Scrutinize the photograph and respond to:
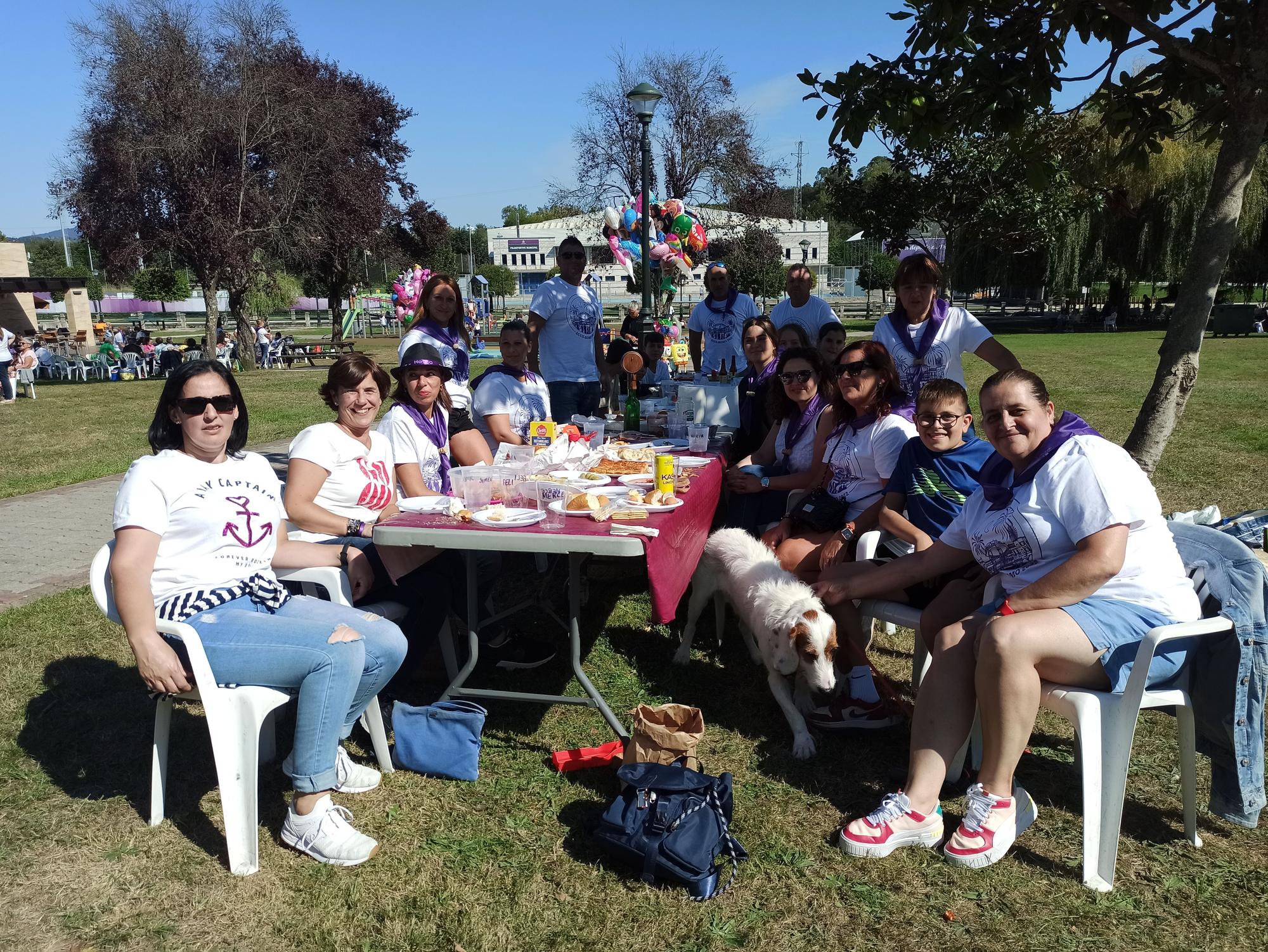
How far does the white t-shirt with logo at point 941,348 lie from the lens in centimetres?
477

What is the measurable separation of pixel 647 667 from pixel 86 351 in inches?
992

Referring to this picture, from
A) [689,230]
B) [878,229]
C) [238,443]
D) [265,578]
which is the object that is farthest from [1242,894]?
[878,229]

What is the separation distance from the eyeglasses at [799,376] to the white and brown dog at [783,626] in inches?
43.6

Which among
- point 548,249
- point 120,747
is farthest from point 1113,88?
point 548,249

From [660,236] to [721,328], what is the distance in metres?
8.60

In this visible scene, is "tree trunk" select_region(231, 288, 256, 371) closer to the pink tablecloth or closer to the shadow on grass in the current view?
the shadow on grass

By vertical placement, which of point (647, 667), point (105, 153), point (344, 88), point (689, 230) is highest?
point (344, 88)

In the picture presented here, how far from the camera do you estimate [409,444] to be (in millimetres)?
3926

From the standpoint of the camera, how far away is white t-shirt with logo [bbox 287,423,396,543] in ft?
11.5

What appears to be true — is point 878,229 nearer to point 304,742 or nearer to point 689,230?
point 689,230

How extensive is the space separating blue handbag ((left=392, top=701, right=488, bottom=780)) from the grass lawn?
0.19ft

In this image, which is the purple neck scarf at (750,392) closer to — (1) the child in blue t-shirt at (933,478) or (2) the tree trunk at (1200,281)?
(1) the child in blue t-shirt at (933,478)

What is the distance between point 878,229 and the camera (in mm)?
19375

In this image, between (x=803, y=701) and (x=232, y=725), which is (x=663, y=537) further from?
(x=232, y=725)
